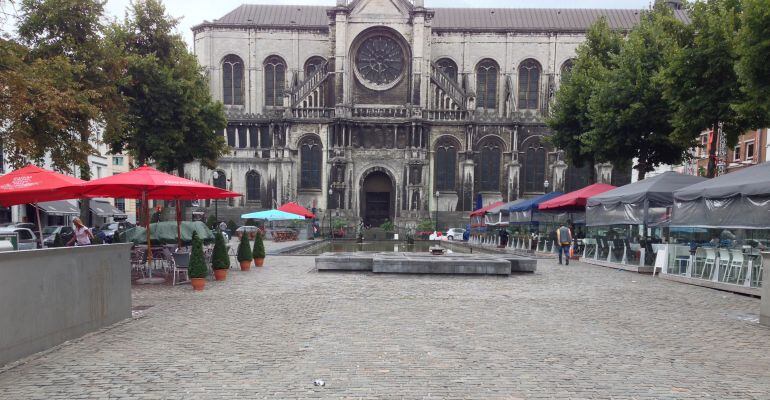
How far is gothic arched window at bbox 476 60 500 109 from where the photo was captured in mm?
49125

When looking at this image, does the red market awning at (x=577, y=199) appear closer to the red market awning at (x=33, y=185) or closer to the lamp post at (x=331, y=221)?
the red market awning at (x=33, y=185)

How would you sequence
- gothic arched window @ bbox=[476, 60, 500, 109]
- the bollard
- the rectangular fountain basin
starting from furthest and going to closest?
gothic arched window @ bbox=[476, 60, 500, 109]
the rectangular fountain basin
the bollard

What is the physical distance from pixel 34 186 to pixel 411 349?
8636 mm

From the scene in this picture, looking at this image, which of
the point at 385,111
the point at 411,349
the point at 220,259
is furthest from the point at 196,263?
the point at 385,111

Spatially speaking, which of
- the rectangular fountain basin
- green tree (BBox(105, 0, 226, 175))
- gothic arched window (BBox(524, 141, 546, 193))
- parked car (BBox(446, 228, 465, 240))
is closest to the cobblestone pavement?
the rectangular fountain basin

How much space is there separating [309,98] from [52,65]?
106ft

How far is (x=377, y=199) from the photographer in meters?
47.2

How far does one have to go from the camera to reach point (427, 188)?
4531 centimetres

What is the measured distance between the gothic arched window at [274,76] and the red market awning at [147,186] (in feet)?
123

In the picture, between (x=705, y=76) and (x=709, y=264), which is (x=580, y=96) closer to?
(x=705, y=76)

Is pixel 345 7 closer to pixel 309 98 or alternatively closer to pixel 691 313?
pixel 309 98

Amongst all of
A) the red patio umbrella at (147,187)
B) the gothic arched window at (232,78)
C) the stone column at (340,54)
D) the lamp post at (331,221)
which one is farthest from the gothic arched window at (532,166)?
the red patio umbrella at (147,187)

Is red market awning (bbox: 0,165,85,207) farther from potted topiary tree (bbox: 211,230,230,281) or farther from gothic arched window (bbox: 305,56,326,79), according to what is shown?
gothic arched window (bbox: 305,56,326,79)

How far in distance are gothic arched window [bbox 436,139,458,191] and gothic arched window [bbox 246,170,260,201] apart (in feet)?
54.8
